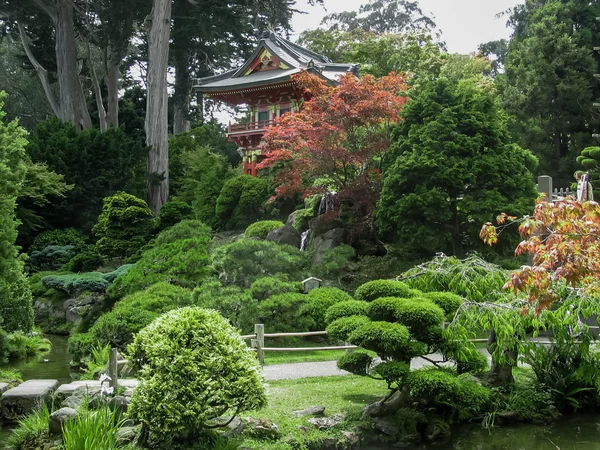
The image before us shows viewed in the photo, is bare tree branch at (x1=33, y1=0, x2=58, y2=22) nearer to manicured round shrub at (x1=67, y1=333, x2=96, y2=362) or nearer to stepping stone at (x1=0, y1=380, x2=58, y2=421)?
manicured round shrub at (x1=67, y1=333, x2=96, y2=362)

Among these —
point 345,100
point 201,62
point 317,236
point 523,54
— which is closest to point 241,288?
point 317,236

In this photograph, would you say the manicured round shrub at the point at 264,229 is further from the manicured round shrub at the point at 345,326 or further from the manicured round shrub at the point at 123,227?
the manicured round shrub at the point at 345,326

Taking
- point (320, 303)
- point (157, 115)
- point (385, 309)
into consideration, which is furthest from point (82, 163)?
point (385, 309)

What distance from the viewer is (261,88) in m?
23.2

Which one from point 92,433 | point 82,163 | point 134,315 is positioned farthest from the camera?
point 82,163

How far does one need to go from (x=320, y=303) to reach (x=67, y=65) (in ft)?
58.6

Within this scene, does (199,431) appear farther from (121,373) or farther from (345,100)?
(345,100)

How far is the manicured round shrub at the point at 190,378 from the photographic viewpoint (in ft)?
20.1

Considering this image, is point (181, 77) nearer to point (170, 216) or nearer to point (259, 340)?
point (170, 216)

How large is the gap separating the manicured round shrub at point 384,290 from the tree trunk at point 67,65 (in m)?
19.5

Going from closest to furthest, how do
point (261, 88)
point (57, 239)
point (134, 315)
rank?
1. point (134, 315)
2. point (57, 239)
3. point (261, 88)

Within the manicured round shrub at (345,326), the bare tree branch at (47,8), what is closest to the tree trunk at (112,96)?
the bare tree branch at (47,8)

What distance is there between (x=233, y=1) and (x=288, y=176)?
34.3 feet

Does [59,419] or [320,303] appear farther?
[320,303]
